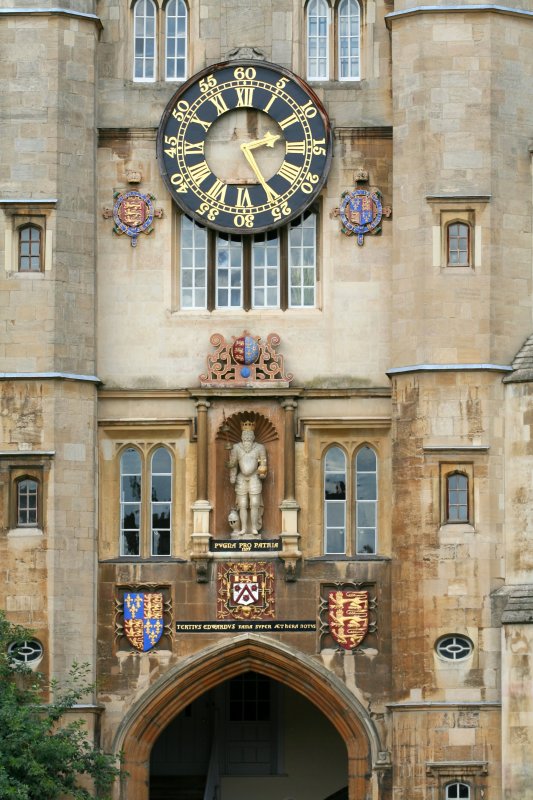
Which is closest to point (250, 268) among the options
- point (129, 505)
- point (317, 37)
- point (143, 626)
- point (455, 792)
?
point (317, 37)

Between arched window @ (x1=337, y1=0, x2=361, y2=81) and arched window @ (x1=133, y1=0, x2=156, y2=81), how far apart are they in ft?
10.3

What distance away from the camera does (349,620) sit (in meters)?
45.4

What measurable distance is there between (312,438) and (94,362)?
3.79 m

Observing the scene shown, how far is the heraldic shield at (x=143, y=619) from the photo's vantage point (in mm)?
45500

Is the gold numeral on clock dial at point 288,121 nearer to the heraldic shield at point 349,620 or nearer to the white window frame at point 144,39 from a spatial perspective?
the white window frame at point 144,39

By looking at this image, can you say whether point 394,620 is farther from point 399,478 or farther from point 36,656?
point 36,656

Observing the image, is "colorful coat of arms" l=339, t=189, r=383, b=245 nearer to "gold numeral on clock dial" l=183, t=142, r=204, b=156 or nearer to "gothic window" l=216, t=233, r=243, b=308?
"gothic window" l=216, t=233, r=243, b=308

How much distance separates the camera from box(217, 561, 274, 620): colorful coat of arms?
149 ft

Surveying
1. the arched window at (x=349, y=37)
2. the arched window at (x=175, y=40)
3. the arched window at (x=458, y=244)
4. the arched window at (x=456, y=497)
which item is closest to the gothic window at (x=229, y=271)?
the arched window at (x=175, y=40)

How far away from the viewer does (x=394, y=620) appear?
44906 millimetres

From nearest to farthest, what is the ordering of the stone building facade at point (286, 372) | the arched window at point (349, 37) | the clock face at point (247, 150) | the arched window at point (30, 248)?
the stone building facade at point (286, 372) < the arched window at point (30, 248) < the clock face at point (247, 150) < the arched window at point (349, 37)

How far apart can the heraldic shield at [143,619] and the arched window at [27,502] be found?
6.73ft

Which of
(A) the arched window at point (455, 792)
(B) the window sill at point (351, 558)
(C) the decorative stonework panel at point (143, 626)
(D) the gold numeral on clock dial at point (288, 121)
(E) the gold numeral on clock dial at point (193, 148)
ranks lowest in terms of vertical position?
(A) the arched window at point (455, 792)

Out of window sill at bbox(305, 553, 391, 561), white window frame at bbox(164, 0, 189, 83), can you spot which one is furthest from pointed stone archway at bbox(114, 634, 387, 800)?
white window frame at bbox(164, 0, 189, 83)
